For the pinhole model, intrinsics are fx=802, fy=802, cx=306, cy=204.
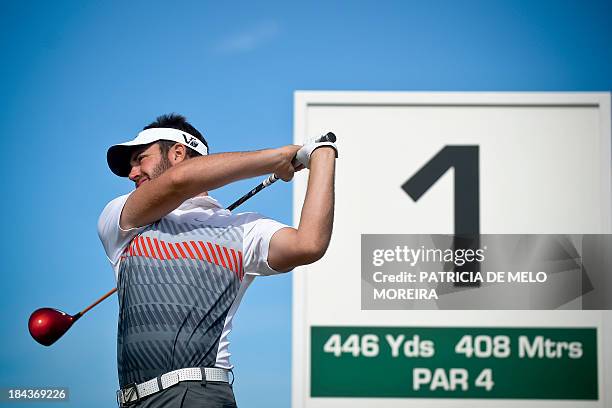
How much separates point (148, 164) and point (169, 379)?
0.63 metres

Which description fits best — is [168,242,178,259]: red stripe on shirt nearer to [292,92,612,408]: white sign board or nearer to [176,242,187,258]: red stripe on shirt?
[176,242,187,258]: red stripe on shirt

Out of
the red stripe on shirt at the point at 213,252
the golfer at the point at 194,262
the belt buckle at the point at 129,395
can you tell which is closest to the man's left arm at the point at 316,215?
the golfer at the point at 194,262

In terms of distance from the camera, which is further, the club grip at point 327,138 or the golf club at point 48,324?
the golf club at point 48,324

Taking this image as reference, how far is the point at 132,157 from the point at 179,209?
317 mm

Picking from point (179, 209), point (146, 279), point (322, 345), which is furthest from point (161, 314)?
point (322, 345)

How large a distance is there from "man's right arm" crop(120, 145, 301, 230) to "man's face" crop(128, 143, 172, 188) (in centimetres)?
30

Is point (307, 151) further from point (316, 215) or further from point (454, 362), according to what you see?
point (454, 362)

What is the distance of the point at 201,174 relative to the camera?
1.78 metres

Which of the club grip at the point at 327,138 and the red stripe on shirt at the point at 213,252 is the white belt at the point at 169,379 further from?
the club grip at the point at 327,138

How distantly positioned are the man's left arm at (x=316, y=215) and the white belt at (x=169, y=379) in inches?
13.0

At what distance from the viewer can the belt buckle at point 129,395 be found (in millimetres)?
1902

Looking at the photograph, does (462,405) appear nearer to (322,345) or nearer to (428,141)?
(322,345)

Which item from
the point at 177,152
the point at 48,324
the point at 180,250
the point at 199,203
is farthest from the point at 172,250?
the point at 48,324

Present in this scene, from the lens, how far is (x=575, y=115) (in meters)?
4.41
